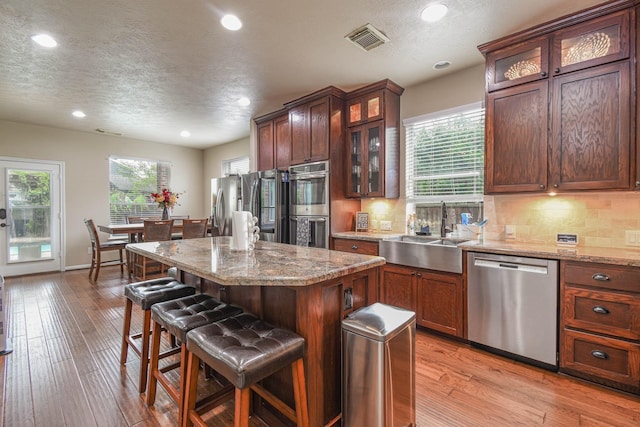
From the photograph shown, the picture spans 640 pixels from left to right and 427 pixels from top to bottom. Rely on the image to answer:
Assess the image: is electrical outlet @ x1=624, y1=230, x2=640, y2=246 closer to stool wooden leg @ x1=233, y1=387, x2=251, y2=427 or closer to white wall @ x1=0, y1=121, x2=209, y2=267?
stool wooden leg @ x1=233, y1=387, x2=251, y2=427

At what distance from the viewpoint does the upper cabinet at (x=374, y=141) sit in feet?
11.5

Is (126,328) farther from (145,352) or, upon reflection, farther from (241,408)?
(241,408)

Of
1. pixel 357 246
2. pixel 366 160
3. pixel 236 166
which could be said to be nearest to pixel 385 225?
pixel 357 246

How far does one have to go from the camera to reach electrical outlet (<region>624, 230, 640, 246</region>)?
2.28 meters

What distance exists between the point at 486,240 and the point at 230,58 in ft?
10.4

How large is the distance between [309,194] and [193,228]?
238cm

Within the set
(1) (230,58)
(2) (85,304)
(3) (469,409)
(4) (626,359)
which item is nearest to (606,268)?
(4) (626,359)

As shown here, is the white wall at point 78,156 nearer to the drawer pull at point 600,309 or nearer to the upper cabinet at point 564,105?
the upper cabinet at point 564,105

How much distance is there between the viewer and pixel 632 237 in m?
2.30

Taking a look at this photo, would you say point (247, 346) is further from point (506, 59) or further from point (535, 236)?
point (506, 59)

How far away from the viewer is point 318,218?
368 cm

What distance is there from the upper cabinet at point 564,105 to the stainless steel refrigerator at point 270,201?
240cm

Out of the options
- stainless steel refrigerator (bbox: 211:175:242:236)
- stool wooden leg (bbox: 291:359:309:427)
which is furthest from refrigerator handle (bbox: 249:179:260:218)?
stool wooden leg (bbox: 291:359:309:427)

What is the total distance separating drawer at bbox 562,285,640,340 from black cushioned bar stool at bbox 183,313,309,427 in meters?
1.99
